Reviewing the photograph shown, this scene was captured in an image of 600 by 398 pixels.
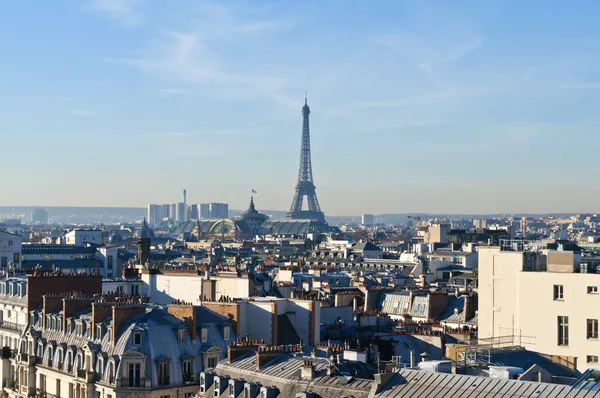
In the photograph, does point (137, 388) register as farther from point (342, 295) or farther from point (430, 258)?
point (430, 258)

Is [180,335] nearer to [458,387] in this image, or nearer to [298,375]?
[298,375]

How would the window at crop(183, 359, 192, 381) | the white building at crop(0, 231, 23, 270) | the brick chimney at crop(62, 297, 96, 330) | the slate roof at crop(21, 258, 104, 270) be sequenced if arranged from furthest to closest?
the slate roof at crop(21, 258, 104, 270) < the white building at crop(0, 231, 23, 270) < the brick chimney at crop(62, 297, 96, 330) < the window at crop(183, 359, 192, 381)

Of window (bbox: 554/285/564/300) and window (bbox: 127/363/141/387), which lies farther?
window (bbox: 127/363/141/387)

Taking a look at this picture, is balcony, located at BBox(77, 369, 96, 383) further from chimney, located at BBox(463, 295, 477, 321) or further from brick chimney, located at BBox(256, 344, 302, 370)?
chimney, located at BBox(463, 295, 477, 321)

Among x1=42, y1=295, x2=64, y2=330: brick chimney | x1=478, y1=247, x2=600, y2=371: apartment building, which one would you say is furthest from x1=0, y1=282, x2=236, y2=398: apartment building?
x1=478, y1=247, x2=600, y2=371: apartment building

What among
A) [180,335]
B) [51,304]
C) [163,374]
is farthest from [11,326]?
Answer: [163,374]

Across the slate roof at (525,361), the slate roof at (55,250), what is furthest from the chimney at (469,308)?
the slate roof at (55,250)

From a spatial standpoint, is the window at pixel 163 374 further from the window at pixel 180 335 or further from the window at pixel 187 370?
the window at pixel 180 335
